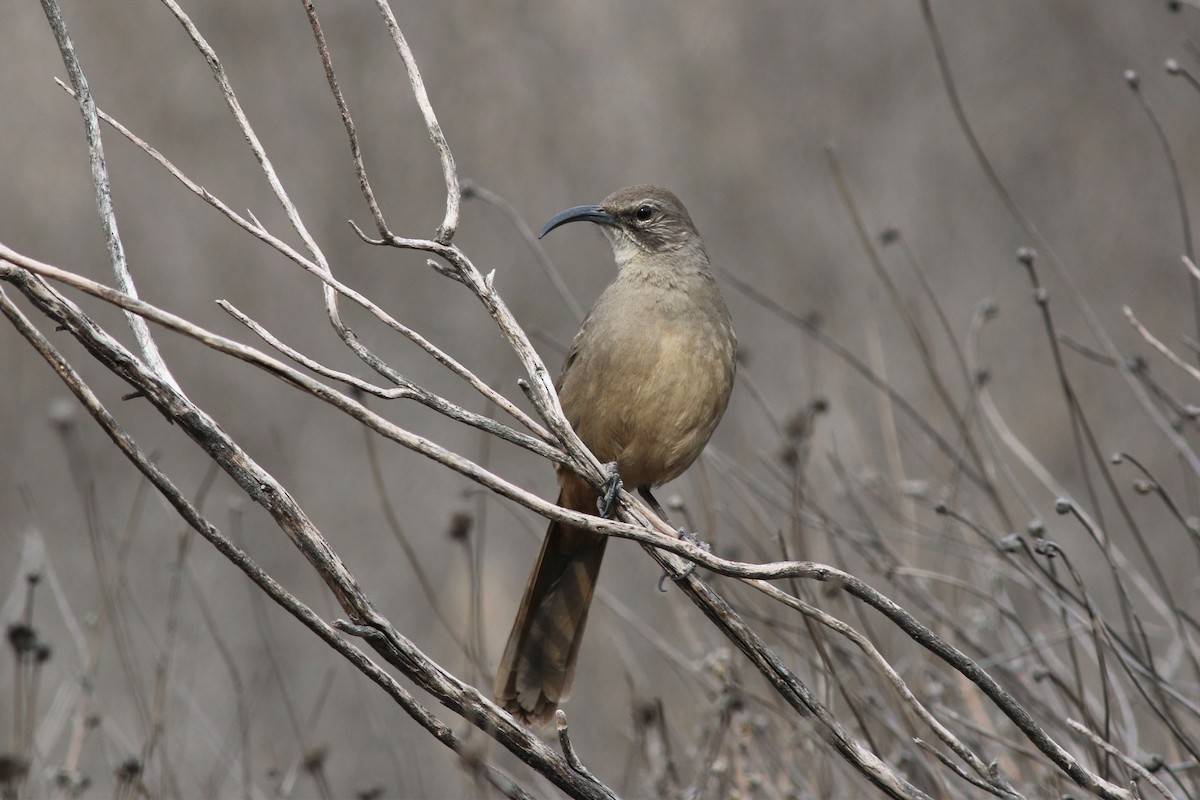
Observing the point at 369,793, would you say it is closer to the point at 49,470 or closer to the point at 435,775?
the point at 435,775

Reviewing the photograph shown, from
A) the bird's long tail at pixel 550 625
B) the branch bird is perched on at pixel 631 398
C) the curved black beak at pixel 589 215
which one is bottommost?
the bird's long tail at pixel 550 625

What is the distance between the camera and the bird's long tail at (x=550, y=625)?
3490 mm

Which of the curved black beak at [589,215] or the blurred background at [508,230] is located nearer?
the curved black beak at [589,215]

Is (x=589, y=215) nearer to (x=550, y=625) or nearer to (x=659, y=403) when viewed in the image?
(x=659, y=403)

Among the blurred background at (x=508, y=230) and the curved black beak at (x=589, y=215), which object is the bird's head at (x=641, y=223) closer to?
the curved black beak at (x=589, y=215)

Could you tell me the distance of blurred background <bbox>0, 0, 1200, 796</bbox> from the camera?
844 centimetres

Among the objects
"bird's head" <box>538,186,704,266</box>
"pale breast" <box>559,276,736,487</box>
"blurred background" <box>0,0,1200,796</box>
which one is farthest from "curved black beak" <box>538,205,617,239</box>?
"blurred background" <box>0,0,1200,796</box>

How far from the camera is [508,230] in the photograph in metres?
8.96

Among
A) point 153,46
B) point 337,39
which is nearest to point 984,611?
point 337,39

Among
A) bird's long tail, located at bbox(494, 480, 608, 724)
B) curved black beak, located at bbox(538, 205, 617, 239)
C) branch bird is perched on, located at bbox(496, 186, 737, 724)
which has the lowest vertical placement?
bird's long tail, located at bbox(494, 480, 608, 724)

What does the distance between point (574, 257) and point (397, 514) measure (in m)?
2.14

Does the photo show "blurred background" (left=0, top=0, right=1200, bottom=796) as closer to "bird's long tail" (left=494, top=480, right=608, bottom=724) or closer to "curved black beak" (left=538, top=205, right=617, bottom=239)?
"curved black beak" (left=538, top=205, right=617, bottom=239)

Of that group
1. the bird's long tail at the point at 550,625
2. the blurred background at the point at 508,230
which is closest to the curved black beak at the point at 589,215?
the bird's long tail at the point at 550,625

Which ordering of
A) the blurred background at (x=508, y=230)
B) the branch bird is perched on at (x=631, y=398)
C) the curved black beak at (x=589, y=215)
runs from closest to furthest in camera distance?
the branch bird is perched on at (x=631, y=398) < the curved black beak at (x=589, y=215) < the blurred background at (x=508, y=230)
